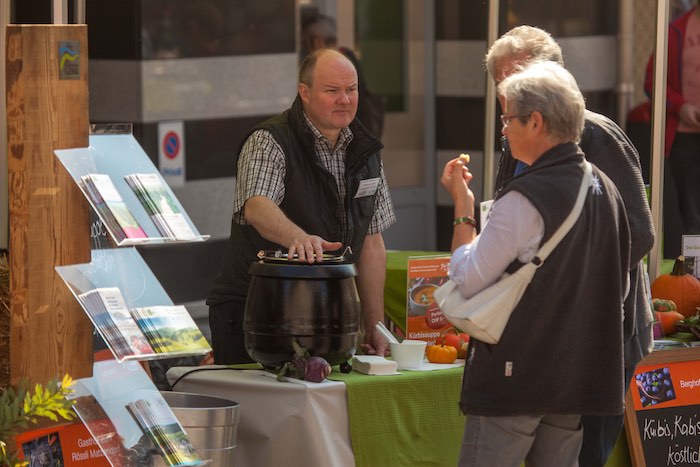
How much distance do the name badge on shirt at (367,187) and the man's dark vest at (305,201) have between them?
0.01 meters

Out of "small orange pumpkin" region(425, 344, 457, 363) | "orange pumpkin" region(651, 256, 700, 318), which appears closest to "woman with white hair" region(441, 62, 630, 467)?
"small orange pumpkin" region(425, 344, 457, 363)

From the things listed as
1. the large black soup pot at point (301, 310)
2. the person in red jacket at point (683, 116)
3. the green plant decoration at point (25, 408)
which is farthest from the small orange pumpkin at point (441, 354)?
the person in red jacket at point (683, 116)

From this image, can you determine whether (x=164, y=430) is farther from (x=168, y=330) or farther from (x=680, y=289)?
(x=680, y=289)

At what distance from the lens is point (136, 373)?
136 inches

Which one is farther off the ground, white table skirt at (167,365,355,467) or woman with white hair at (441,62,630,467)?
woman with white hair at (441,62,630,467)

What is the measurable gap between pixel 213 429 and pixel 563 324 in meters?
1.03

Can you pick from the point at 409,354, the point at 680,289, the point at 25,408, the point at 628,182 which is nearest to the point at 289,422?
the point at 409,354

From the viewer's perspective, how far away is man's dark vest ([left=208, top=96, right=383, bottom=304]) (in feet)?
13.8

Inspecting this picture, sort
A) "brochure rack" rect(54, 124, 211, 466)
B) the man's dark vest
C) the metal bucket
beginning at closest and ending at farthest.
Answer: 1. "brochure rack" rect(54, 124, 211, 466)
2. the metal bucket
3. the man's dark vest

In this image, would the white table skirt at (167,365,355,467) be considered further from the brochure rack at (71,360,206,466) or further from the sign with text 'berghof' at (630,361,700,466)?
the sign with text 'berghof' at (630,361,700,466)

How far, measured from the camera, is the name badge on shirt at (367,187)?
429 centimetres

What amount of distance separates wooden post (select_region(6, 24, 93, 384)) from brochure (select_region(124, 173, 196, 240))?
153 mm

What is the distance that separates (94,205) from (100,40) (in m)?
3.34

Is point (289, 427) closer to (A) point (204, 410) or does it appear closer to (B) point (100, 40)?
(A) point (204, 410)
